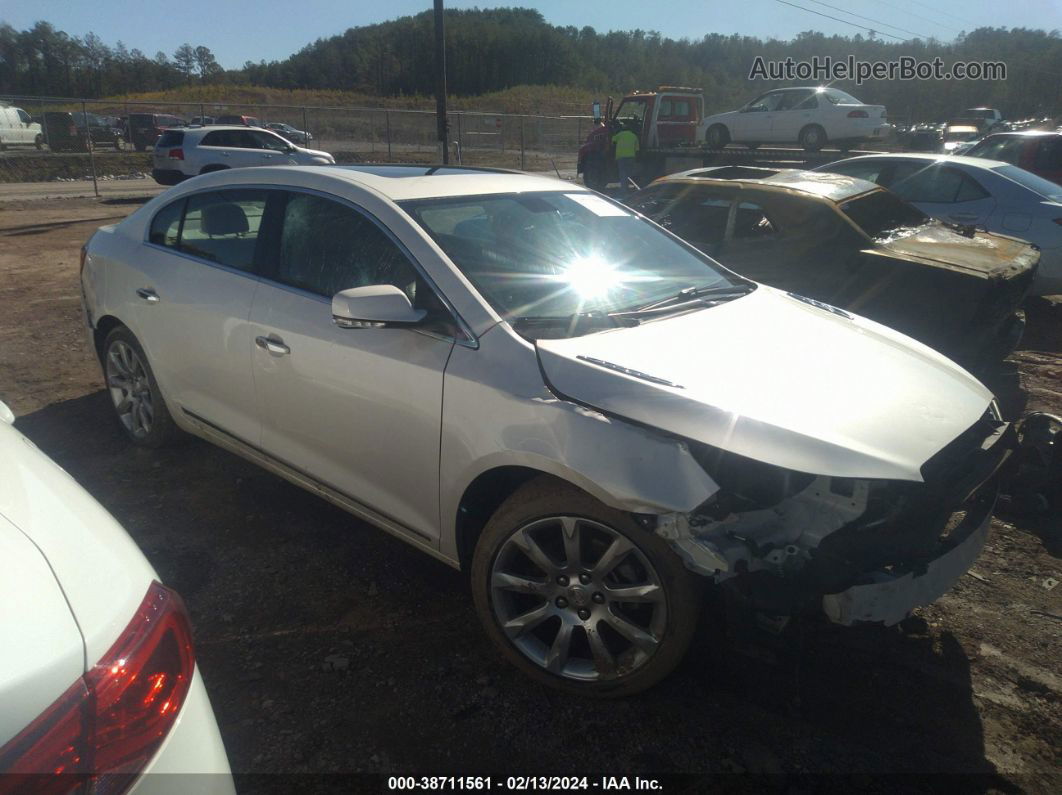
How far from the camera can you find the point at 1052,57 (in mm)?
59375

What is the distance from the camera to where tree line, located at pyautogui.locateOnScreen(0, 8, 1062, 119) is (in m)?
61.2

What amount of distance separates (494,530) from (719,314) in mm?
1347

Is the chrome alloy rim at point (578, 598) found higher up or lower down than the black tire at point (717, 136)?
lower down

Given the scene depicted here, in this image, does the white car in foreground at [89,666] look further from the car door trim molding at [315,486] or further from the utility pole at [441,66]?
the utility pole at [441,66]

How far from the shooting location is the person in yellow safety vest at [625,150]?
15.9 m

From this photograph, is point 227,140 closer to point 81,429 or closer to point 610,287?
point 81,429

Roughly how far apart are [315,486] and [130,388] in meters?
1.87

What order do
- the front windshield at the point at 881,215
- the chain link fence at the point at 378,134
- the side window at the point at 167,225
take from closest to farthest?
the side window at the point at 167,225 → the front windshield at the point at 881,215 → the chain link fence at the point at 378,134

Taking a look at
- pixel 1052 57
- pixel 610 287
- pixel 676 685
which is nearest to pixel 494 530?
pixel 676 685

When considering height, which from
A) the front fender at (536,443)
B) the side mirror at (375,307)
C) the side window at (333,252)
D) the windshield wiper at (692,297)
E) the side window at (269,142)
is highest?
the side window at (269,142)

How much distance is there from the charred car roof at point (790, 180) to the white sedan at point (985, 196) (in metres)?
1.89

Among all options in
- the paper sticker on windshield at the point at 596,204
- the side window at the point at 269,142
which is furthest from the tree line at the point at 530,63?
the paper sticker on windshield at the point at 596,204

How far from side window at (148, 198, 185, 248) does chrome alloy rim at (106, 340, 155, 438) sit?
0.66 m

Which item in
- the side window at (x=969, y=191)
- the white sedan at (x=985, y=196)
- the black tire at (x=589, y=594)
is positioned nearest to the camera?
the black tire at (x=589, y=594)
